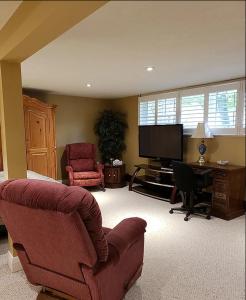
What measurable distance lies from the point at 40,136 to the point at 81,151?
0.93 m

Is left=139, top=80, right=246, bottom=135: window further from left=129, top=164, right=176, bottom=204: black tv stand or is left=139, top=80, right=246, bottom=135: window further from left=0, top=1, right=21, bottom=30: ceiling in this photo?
left=0, top=1, right=21, bottom=30: ceiling

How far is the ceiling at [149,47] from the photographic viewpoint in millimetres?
950

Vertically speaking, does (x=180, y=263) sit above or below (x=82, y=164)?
below

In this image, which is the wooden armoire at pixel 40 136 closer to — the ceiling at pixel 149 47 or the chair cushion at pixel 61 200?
the ceiling at pixel 149 47

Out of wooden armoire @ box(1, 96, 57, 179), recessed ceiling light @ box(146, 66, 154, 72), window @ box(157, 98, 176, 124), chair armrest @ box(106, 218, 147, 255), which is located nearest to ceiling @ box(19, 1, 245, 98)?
recessed ceiling light @ box(146, 66, 154, 72)

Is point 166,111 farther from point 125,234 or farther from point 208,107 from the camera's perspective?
point 125,234

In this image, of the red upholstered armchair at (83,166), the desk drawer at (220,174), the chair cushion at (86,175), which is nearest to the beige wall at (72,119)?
the red upholstered armchair at (83,166)

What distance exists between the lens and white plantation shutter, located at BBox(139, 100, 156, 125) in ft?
10.7

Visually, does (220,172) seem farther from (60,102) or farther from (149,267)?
(60,102)

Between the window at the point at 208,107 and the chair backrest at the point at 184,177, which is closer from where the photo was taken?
the window at the point at 208,107

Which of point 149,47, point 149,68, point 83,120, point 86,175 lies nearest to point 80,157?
point 86,175

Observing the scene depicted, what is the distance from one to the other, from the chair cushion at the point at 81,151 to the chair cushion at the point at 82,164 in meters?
0.09

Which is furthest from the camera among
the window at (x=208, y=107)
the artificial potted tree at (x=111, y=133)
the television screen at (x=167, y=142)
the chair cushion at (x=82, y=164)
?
the artificial potted tree at (x=111, y=133)

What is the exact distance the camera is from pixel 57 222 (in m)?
1.15
